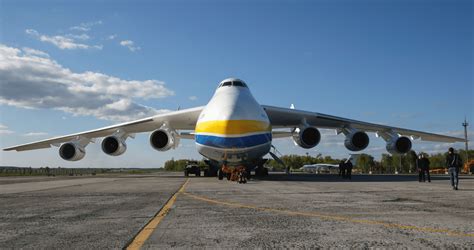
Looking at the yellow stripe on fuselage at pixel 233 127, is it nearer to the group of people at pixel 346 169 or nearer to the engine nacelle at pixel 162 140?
the engine nacelle at pixel 162 140

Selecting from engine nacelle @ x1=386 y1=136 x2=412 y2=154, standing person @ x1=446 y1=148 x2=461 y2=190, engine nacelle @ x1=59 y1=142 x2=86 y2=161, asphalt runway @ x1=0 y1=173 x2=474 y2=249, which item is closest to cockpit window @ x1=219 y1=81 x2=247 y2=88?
engine nacelle @ x1=386 y1=136 x2=412 y2=154

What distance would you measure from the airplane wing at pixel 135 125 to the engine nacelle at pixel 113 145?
834 millimetres

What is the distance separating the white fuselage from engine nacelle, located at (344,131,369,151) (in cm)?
619

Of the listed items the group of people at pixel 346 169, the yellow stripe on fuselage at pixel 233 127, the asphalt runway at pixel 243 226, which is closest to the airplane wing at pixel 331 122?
the group of people at pixel 346 169

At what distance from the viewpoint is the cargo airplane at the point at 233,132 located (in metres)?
16.4

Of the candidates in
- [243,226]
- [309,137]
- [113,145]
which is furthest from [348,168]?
[243,226]

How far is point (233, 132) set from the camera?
15984 mm

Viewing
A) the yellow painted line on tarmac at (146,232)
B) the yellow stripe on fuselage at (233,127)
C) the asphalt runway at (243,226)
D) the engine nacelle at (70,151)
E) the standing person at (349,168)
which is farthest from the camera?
the engine nacelle at (70,151)

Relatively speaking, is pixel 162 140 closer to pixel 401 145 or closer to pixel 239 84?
pixel 239 84

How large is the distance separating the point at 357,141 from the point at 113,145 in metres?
13.5

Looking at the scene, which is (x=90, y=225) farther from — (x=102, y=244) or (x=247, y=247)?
(x=247, y=247)

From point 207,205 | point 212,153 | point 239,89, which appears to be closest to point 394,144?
point 239,89

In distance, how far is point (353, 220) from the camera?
5.30m

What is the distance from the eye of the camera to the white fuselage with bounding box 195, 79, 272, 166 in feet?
52.8
